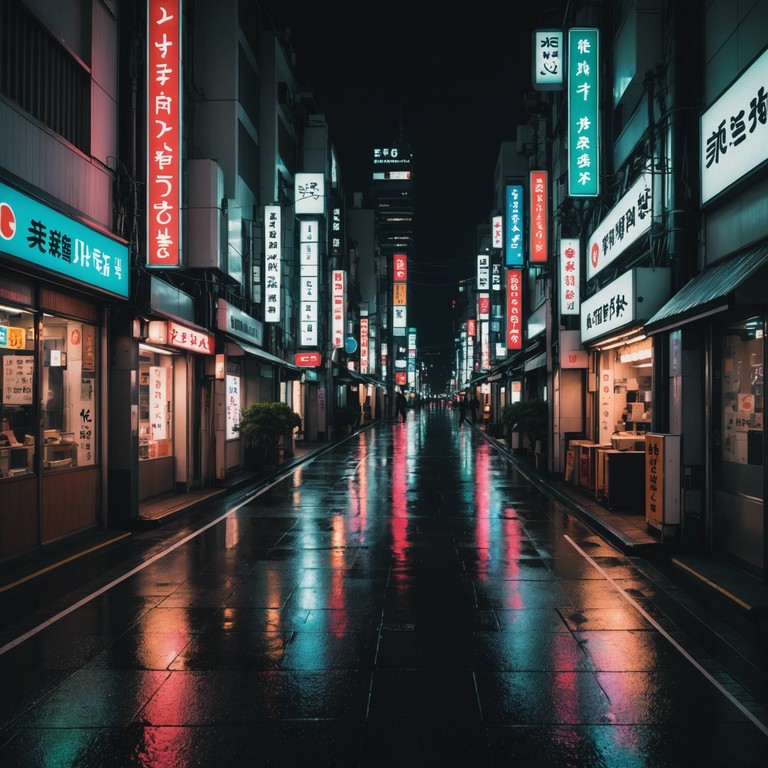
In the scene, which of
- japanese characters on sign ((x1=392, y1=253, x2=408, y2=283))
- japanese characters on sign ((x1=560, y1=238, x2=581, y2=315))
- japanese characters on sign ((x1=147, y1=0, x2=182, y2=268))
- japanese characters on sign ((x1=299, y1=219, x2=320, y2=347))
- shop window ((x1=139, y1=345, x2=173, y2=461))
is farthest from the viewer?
japanese characters on sign ((x1=392, y1=253, x2=408, y2=283))

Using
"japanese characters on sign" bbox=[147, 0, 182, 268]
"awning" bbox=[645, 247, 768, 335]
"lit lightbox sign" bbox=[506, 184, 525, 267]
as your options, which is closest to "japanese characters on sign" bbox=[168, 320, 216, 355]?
"japanese characters on sign" bbox=[147, 0, 182, 268]

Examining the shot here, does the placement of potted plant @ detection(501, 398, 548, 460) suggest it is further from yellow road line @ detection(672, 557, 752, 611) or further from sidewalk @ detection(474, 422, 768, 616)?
yellow road line @ detection(672, 557, 752, 611)

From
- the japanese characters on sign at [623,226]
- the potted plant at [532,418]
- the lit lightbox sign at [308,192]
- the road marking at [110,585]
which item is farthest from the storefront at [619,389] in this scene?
the lit lightbox sign at [308,192]

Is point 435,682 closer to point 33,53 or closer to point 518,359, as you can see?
point 33,53

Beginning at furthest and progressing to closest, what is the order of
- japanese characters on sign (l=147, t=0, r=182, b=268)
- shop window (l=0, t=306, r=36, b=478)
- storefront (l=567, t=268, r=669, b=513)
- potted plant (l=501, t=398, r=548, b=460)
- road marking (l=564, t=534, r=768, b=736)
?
potted plant (l=501, t=398, r=548, b=460), japanese characters on sign (l=147, t=0, r=182, b=268), storefront (l=567, t=268, r=669, b=513), shop window (l=0, t=306, r=36, b=478), road marking (l=564, t=534, r=768, b=736)

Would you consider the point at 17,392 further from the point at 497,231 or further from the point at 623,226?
the point at 497,231

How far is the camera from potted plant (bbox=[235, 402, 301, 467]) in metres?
21.2

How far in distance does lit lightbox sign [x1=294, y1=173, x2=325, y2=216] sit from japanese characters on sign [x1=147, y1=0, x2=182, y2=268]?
1761 cm

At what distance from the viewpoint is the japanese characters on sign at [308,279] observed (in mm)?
31578

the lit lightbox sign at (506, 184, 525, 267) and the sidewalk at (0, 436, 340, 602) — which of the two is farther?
the lit lightbox sign at (506, 184, 525, 267)

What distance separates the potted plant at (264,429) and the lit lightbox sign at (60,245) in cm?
929

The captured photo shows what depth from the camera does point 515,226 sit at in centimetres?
2841

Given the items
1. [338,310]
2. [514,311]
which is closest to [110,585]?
[514,311]

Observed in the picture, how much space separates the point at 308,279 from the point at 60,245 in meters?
22.2
